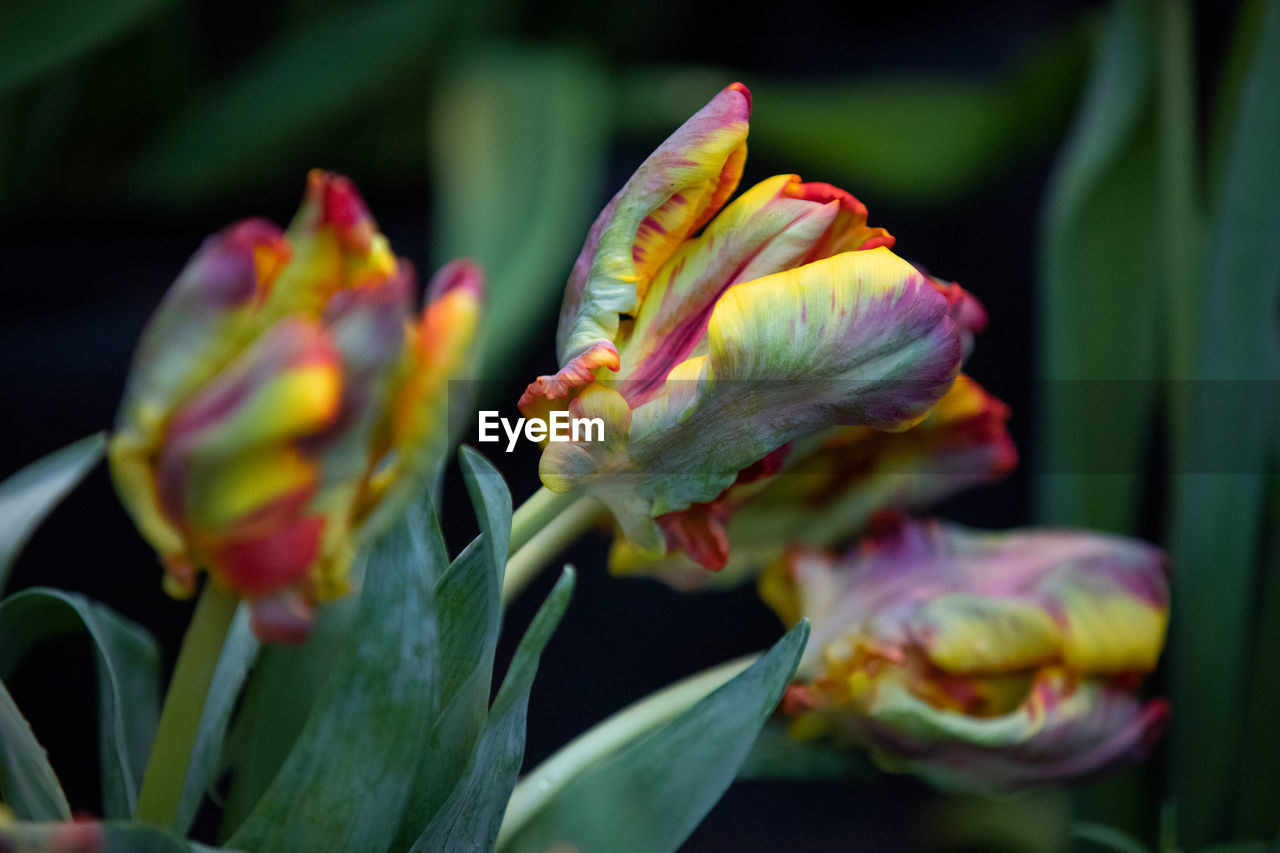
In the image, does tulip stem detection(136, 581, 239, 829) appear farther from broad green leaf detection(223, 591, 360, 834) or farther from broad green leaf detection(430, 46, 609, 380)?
broad green leaf detection(430, 46, 609, 380)

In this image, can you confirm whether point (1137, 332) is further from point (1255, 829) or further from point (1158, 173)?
point (1255, 829)

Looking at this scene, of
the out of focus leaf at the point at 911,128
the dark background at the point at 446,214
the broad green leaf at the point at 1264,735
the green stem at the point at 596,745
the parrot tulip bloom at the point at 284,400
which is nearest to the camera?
the parrot tulip bloom at the point at 284,400

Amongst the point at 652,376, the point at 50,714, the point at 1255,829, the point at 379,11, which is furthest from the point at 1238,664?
the point at 379,11

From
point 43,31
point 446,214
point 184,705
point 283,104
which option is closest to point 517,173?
point 446,214

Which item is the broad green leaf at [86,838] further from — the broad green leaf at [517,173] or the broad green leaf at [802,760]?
the broad green leaf at [517,173]

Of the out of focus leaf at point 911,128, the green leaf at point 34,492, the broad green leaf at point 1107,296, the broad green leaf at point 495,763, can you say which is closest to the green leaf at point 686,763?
the broad green leaf at point 495,763

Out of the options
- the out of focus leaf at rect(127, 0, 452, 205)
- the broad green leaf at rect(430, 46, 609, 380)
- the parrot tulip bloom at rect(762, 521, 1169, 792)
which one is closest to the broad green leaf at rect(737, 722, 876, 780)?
the parrot tulip bloom at rect(762, 521, 1169, 792)
